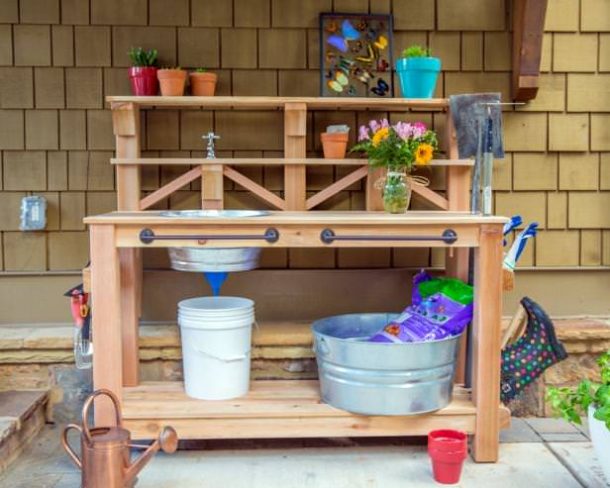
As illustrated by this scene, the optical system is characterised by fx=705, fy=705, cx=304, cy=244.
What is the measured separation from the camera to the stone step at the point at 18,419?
2539mm

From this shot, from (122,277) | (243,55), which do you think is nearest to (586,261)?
(243,55)

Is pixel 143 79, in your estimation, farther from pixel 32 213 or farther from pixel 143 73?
pixel 32 213

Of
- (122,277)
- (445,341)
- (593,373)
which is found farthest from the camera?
(593,373)

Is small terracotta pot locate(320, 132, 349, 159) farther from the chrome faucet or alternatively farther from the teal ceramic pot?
the chrome faucet

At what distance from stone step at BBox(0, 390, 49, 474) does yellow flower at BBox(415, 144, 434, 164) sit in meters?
1.83

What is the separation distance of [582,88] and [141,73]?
200 cm

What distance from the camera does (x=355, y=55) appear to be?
10.4 ft

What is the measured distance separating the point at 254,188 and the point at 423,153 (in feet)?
2.48

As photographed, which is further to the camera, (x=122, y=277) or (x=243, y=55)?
(x=243, y=55)

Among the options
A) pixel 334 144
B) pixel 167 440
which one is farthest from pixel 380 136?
pixel 167 440

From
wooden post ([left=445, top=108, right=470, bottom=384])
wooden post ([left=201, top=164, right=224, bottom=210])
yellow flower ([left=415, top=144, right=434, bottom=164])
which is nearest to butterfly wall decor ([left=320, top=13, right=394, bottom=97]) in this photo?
wooden post ([left=445, top=108, right=470, bottom=384])

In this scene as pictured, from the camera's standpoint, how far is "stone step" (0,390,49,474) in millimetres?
2539

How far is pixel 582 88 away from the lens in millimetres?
3262

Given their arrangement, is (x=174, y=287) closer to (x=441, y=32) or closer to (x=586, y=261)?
(x=441, y=32)
